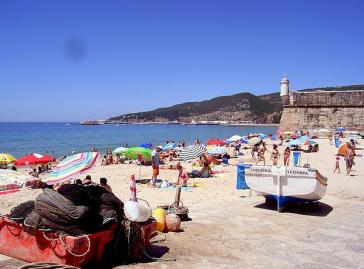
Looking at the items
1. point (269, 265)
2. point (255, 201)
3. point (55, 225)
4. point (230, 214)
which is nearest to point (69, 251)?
point (55, 225)

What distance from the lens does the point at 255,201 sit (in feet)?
34.2

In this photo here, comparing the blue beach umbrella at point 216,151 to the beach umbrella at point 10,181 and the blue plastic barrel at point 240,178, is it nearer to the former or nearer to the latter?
the blue plastic barrel at point 240,178

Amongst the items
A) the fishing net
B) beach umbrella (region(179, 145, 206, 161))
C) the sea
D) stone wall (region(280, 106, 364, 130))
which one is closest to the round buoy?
the fishing net

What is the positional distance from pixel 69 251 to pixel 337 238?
4689mm

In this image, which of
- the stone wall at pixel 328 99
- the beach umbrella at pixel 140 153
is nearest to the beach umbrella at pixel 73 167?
the beach umbrella at pixel 140 153

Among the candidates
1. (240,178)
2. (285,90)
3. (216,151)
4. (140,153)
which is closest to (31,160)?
(140,153)

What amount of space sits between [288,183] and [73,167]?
16.1 feet

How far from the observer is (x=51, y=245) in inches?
199

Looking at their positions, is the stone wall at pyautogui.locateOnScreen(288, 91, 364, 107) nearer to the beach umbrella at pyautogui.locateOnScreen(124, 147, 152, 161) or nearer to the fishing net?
the beach umbrella at pyautogui.locateOnScreen(124, 147, 152, 161)

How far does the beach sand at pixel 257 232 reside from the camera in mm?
5750

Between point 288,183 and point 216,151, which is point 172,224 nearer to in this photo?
point 288,183

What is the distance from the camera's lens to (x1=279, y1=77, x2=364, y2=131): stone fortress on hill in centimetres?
3588

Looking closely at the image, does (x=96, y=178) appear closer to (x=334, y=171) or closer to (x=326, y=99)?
(x=334, y=171)

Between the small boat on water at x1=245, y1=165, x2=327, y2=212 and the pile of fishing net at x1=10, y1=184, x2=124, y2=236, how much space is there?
15.8ft
